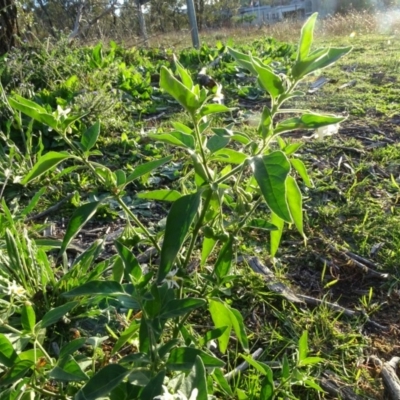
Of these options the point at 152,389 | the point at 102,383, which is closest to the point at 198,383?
the point at 152,389

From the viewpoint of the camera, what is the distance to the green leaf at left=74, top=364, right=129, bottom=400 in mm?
914

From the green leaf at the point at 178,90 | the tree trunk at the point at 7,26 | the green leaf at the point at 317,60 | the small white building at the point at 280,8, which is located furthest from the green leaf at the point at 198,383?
the small white building at the point at 280,8

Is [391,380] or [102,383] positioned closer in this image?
[102,383]

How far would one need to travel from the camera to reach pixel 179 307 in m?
0.97

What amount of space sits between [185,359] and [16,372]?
35 cm

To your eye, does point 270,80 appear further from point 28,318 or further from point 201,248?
point 201,248

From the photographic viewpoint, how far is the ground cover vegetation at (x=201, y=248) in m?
0.95

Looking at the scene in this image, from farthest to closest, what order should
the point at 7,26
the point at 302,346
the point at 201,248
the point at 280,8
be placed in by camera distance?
the point at 280,8 < the point at 7,26 < the point at 201,248 < the point at 302,346

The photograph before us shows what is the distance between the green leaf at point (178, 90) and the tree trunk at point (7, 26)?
439 cm

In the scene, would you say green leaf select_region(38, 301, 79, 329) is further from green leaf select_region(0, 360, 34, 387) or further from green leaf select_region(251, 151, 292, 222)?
green leaf select_region(251, 151, 292, 222)

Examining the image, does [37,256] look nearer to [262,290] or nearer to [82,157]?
[82,157]

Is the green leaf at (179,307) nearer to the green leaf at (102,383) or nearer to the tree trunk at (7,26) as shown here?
the green leaf at (102,383)

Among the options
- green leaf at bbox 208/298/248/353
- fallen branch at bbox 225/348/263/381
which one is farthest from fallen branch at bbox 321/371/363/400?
green leaf at bbox 208/298/248/353

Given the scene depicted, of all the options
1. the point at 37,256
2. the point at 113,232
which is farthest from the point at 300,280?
the point at 37,256
